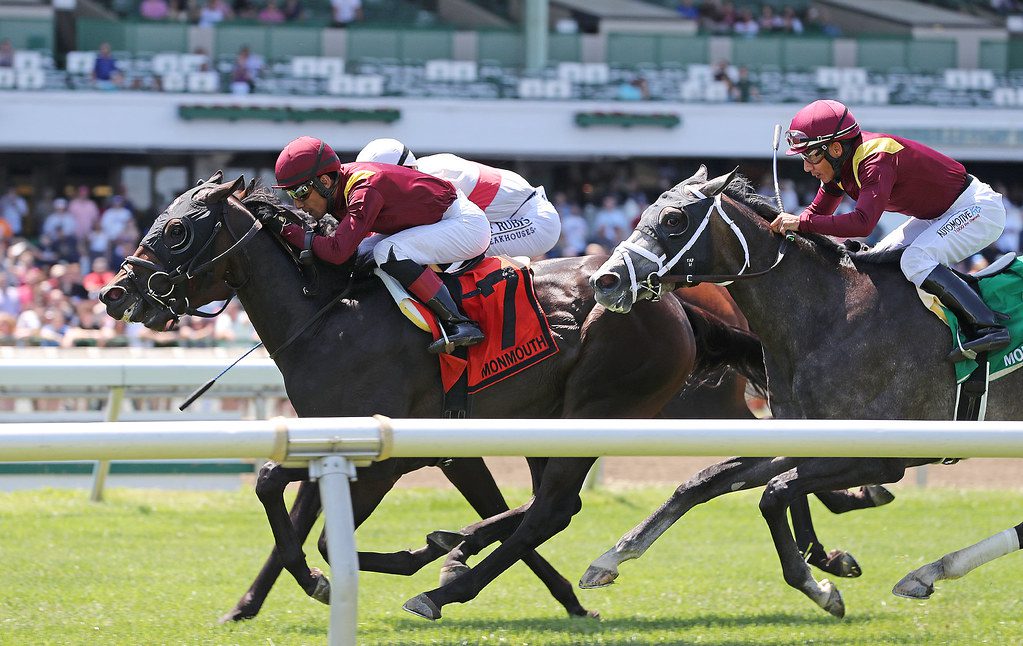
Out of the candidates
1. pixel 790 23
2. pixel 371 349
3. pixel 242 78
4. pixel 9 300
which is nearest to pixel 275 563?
pixel 371 349

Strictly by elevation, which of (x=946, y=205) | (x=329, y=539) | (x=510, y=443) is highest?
(x=946, y=205)

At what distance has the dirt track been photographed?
10.3m

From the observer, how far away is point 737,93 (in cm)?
2203

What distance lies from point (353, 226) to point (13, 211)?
14739mm

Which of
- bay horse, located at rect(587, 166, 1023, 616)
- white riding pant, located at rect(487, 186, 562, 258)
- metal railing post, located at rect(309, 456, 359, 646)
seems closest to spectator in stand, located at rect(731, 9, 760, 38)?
white riding pant, located at rect(487, 186, 562, 258)

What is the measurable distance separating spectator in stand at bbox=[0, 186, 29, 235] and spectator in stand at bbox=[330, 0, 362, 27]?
6.91m

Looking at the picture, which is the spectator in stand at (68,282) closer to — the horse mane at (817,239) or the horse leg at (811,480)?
the horse mane at (817,239)

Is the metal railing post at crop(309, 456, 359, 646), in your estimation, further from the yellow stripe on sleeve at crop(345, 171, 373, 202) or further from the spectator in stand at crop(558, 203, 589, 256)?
the spectator in stand at crop(558, 203, 589, 256)

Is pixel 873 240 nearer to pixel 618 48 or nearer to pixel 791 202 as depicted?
pixel 791 202

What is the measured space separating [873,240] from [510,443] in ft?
51.3

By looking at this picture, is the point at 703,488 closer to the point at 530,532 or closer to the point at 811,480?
the point at 811,480

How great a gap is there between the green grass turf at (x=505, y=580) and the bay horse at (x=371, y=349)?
0.97ft

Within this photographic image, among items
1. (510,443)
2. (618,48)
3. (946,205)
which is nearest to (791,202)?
(618,48)

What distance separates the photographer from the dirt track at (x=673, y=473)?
10.3 metres
